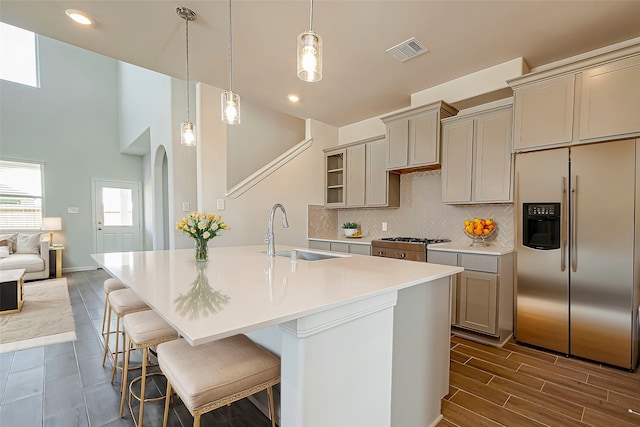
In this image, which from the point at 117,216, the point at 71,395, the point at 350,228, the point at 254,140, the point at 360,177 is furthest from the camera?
the point at 117,216

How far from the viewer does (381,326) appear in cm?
130

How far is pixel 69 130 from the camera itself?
6266mm

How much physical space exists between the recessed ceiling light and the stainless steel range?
3.50 m

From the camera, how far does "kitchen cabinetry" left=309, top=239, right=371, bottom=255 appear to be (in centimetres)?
395

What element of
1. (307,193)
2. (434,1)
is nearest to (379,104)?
(307,193)

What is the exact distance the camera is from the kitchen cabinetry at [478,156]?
292cm

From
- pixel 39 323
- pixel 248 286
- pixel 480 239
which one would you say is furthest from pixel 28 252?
pixel 480 239

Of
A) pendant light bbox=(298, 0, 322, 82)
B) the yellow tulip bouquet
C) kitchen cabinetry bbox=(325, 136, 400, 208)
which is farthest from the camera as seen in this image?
kitchen cabinetry bbox=(325, 136, 400, 208)

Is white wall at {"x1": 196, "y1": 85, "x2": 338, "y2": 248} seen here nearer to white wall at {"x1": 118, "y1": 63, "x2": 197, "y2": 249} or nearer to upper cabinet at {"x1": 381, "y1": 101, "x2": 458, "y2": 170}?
white wall at {"x1": 118, "y1": 63, "x2": 197, "y2": 249}

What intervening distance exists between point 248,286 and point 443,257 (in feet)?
7.73

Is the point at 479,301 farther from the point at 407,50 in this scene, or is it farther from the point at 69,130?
the point at 69,130

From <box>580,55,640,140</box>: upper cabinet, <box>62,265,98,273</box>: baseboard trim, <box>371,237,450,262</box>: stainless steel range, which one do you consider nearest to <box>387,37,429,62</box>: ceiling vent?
<box>580,55,640,140</box>: upper cabinet

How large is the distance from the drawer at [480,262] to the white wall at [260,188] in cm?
246

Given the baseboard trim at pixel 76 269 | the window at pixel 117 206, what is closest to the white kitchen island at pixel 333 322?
the baseboard trim at pixel 76 269
